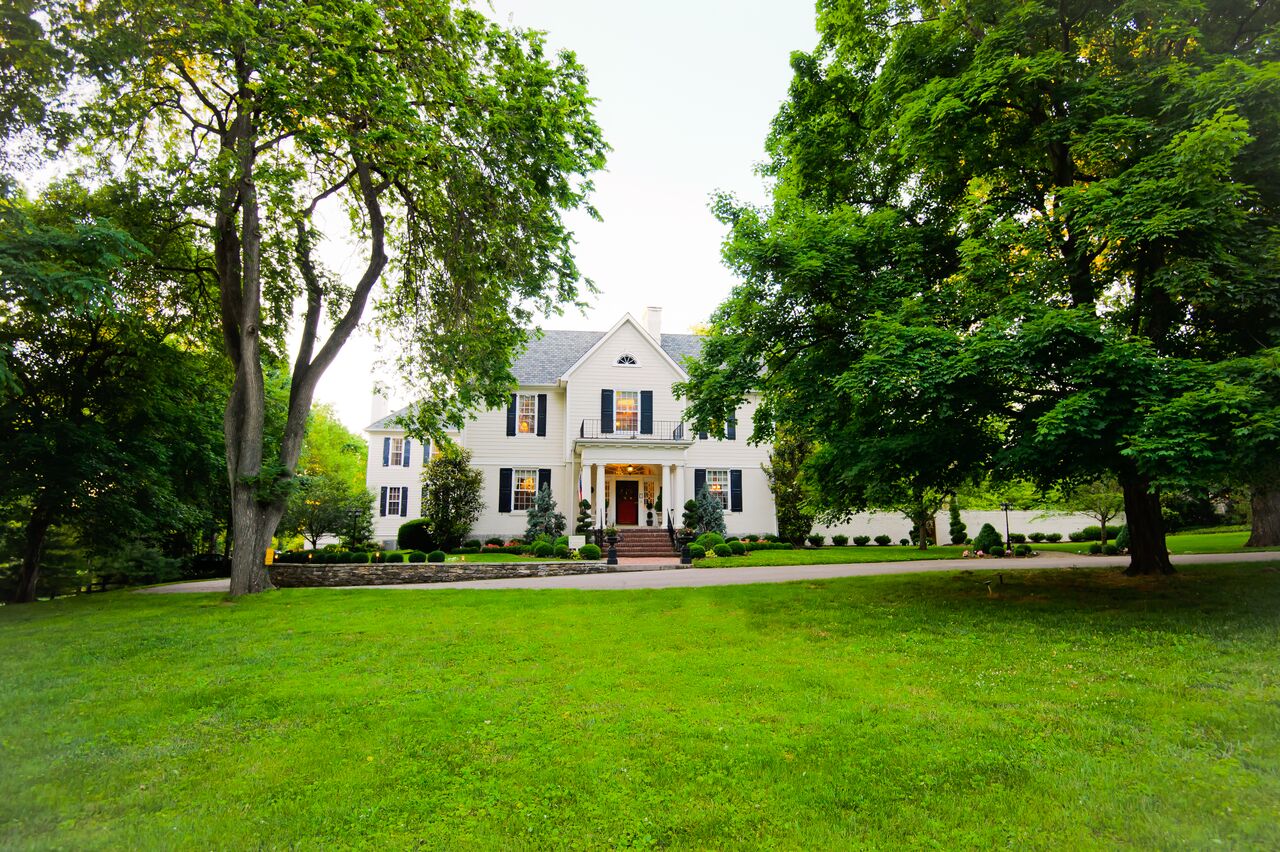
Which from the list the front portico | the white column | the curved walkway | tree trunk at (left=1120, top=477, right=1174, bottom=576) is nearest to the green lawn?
tree trunk at (left=1120, top=477, right=1174, bottom=576)

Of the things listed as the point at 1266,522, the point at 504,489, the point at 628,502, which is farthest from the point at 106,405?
the point at 1266,522

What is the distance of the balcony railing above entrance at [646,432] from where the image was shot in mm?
24781

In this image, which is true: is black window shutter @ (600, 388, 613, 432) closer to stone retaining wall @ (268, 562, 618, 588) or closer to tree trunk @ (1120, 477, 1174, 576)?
stone retaining wall @ (268, 562, 618, 588)

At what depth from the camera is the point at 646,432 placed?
82.8ft

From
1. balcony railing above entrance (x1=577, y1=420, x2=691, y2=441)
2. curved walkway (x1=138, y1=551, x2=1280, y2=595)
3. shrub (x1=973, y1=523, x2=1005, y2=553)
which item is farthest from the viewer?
balcony railing above entrance (x1=577, y1=420, x2=691, y2=441)

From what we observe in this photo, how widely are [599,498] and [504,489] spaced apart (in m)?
4.34

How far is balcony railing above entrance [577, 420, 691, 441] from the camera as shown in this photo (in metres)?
24.8

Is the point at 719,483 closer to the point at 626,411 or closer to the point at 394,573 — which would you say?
the point at 626,411

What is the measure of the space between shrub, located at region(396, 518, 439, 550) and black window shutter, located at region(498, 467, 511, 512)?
2859mm

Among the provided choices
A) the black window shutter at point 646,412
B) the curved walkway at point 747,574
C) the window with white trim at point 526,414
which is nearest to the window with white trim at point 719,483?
the black window shutter at point 646,412

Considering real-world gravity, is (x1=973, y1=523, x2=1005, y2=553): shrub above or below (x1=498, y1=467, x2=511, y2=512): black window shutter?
below

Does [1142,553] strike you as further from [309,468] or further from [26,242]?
[309,468]

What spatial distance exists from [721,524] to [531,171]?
53.2 feet

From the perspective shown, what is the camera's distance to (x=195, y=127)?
13.1m
